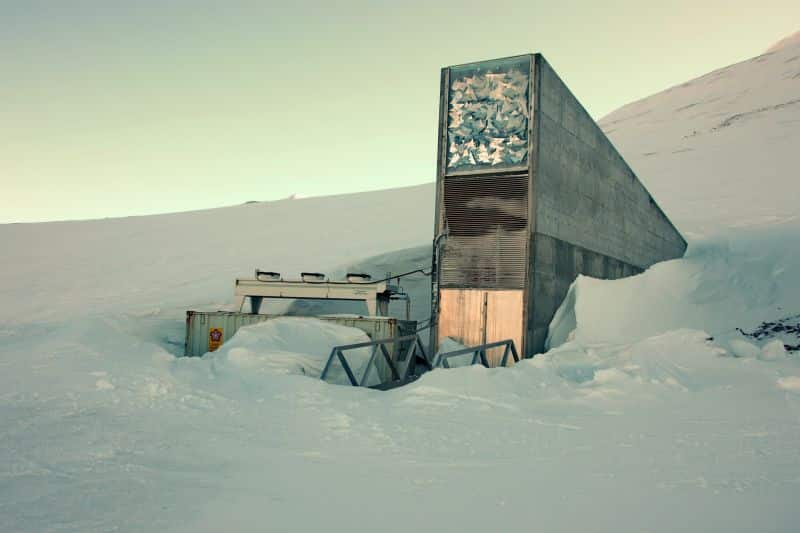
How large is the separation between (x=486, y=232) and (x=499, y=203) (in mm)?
820

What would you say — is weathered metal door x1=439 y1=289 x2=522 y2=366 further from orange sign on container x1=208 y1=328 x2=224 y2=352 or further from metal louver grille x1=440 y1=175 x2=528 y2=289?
orange sign on container x1=208 y1=328 x2=224 y2=352

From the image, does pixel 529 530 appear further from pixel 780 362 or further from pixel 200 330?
pixel 200 330

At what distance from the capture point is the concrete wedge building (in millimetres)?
16438

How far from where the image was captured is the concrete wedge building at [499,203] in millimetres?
16438

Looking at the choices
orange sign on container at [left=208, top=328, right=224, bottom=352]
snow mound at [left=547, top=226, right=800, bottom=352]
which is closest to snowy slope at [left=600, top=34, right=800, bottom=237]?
snow mound at [left=547, top=226, right=800, bottom=352]

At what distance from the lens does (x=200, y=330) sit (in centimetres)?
1800

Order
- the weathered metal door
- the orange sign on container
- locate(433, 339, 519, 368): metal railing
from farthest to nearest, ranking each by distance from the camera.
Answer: the orange sign on container
the weathered metal door
locate(433, 339, 519, 368): metal railing

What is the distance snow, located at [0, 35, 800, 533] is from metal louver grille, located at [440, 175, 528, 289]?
2.65 metres

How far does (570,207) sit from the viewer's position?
1891 cm

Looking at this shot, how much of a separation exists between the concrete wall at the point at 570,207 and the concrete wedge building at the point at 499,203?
0.06 metres

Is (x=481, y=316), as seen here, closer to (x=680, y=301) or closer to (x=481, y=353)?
(x=481, y=353)

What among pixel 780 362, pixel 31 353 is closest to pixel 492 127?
pixel 780 362

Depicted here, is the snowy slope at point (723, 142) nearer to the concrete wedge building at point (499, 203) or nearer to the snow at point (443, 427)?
the snow at point (443, 427)

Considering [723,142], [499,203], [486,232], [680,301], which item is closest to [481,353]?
[486,232]
